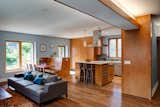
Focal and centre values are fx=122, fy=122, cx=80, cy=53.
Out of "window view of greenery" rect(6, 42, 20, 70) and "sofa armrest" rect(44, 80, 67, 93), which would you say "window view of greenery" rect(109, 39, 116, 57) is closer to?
"sofa armrest" rect(44, 80, 67, 93)

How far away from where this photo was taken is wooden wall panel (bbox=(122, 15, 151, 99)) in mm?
3656

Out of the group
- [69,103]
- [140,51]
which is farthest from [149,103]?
[69,103]

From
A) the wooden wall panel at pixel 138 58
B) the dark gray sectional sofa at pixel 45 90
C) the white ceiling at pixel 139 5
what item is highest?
the white ceiling at pixel 139 5

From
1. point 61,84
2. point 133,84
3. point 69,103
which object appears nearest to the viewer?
point 69,103

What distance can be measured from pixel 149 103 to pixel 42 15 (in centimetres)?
401

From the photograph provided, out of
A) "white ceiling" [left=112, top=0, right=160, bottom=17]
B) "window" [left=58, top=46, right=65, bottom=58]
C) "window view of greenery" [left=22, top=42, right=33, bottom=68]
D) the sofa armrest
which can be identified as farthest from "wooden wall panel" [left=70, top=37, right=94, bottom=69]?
"white ceiling" [left=112, top=0, right=160, bottom=17]

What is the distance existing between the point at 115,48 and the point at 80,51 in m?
2.53

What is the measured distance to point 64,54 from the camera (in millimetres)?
9266

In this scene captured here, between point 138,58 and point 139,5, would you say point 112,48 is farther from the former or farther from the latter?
point 139,5

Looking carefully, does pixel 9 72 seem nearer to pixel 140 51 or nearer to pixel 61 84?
pixel 61 84

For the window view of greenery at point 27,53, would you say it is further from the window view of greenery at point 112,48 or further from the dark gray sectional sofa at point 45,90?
the window view of greenery at point 112,48

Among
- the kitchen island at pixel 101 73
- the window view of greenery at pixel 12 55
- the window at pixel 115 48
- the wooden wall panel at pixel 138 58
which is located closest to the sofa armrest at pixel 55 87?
the kitchen island at pixel 101 73

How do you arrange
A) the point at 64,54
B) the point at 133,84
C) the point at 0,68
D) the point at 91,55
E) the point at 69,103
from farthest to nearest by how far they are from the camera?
the point at 64,54
the point at 91,55
the point at 0,68
the point at 133,84
the point at 69,103

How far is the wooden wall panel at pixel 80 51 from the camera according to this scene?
8.22m
